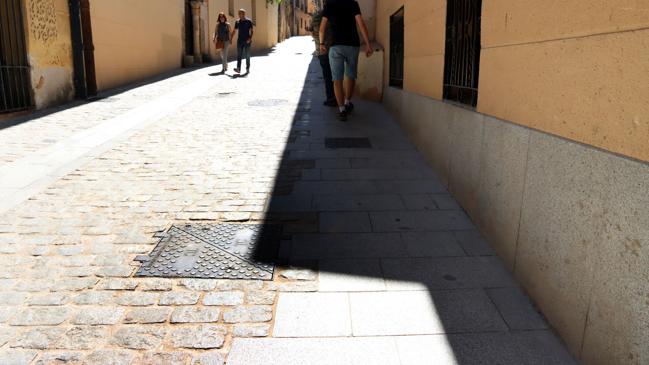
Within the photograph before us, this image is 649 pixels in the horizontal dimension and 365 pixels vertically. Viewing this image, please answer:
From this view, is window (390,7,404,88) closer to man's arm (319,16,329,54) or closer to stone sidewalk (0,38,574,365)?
man's arm (319,16,329,54)

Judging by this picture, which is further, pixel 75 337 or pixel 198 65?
pixel 198 65

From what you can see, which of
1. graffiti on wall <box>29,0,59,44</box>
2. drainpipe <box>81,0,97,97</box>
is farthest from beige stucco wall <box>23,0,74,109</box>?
drainpipe <box>81,0,97,97</box>

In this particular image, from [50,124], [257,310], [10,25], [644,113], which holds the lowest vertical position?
[257,310]

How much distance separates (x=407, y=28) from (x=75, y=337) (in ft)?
19.6

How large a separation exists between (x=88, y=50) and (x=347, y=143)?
7552 millimetres

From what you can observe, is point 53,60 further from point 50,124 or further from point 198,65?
point 198,65

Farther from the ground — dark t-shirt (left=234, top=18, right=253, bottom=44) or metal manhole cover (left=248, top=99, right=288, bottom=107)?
dark t-shirt (left=234, top=18, right=253, bottom=44)

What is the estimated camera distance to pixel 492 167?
365 cm

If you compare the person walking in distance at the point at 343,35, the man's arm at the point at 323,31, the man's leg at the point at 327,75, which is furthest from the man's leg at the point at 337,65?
the man's leg at the point at 327,75

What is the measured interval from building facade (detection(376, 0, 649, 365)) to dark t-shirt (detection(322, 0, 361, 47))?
3542mm

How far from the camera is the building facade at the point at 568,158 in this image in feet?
6.73

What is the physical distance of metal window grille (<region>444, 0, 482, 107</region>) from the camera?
441 cm

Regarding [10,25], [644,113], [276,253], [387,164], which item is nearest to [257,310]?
[276,253]

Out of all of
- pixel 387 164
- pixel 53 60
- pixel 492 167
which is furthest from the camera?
pixel 53 60
